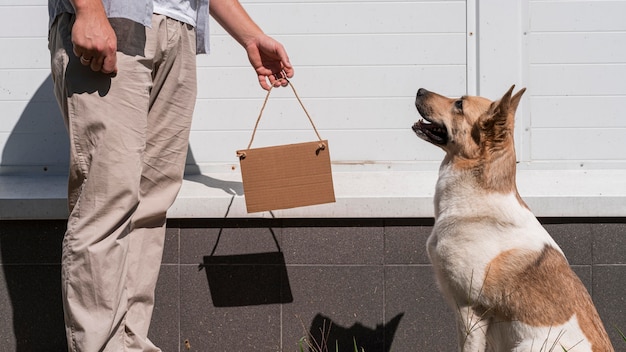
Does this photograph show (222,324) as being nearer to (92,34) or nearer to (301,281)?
(301,281)

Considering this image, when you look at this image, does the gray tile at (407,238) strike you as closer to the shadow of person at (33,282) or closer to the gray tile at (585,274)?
the gray tile at (585,274)

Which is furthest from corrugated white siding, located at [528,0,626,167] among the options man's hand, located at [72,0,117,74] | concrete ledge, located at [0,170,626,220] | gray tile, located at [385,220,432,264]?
man's hand, located at [72,0,117,74]

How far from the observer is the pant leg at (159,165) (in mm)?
3215

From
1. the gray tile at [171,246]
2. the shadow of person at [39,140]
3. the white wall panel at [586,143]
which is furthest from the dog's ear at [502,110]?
the shadow of person at [39,140]

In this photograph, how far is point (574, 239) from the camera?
158 inches

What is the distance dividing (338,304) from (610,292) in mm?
1336

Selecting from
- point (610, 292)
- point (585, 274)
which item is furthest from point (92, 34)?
point (610, 292)

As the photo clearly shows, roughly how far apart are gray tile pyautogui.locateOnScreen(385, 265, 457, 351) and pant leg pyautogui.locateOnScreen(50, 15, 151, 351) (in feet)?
5.14

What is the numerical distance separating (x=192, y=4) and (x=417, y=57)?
5.32 ft

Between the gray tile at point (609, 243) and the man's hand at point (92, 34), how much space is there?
2508mm

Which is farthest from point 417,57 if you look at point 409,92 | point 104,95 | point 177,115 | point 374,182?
point 104,95

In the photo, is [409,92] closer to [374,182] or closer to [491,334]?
[374,182]

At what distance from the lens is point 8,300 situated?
13.4 ft

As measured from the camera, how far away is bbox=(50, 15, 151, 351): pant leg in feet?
9.24
